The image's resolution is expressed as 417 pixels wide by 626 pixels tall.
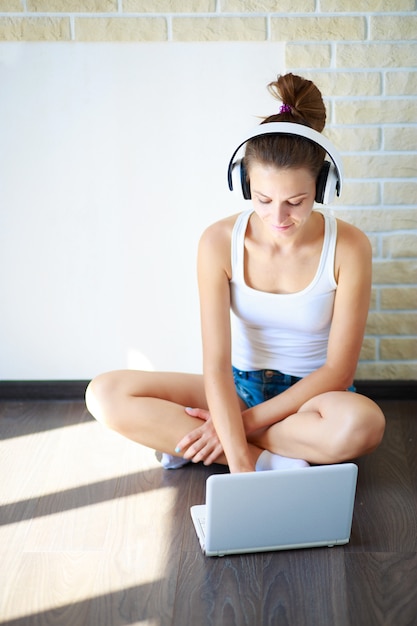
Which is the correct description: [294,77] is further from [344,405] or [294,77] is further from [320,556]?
[320,556]

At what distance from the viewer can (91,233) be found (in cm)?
230

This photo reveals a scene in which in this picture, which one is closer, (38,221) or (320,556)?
(320,556)

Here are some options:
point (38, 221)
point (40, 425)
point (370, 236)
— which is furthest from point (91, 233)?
point (370, 236)

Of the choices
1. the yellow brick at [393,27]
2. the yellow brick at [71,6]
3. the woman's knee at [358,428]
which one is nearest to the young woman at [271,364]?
the woman's knee at [358,428]

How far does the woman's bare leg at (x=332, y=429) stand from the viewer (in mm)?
1818

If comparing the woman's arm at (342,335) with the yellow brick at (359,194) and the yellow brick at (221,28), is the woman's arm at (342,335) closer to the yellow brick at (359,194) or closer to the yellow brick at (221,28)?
the yellow brick at (359,194)

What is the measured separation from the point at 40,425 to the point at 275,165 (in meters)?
1.00

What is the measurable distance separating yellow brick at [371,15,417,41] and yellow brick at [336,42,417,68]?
0.06ft

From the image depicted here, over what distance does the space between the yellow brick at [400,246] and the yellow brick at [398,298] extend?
90 mm

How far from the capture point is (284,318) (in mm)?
1916

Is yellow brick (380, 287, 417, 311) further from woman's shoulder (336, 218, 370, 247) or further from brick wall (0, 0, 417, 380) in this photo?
woman's shoulder (336, 218, 370, 247)

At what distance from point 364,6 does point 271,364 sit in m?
0.89

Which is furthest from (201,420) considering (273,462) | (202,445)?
(273,462)

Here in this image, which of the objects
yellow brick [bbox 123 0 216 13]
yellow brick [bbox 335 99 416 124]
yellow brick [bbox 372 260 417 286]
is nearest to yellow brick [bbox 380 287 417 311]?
yellow brick [bbox 372 260 417 286]
